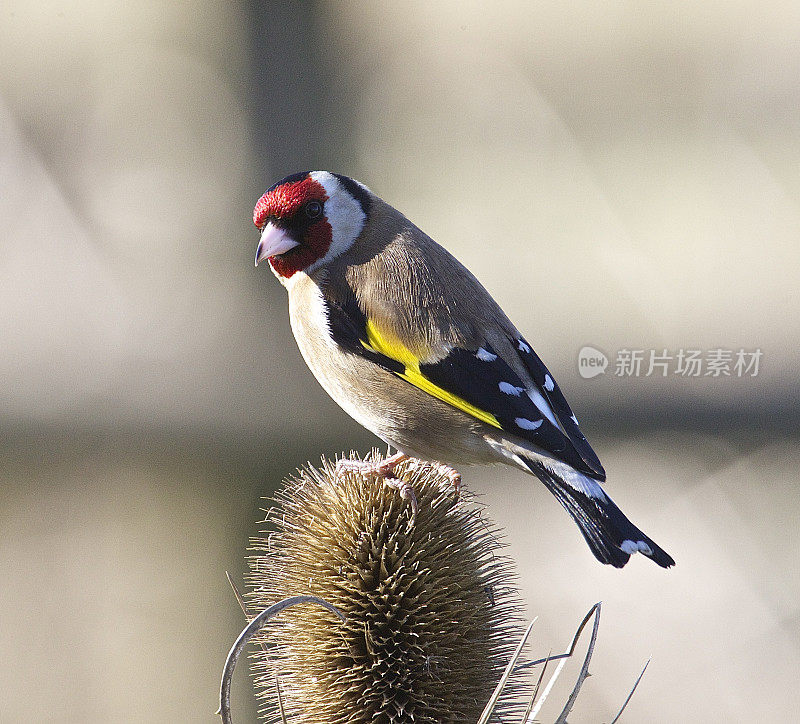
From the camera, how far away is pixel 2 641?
87.4 inches

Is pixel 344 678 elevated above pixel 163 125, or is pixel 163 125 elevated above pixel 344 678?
pixel 163 125

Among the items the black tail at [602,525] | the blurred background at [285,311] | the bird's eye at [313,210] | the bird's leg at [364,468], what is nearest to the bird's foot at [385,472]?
the bird's leg at [364,468]

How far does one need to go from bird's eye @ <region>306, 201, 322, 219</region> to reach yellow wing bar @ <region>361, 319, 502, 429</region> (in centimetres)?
13

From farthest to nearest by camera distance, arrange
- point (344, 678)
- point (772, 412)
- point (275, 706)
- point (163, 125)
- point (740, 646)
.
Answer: point (163, 125)
point (740, 646)
point (772, 412)
point (275, 706)
point (344, 678)

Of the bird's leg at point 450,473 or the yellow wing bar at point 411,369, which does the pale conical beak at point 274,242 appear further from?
the bird's leg at point 450,473

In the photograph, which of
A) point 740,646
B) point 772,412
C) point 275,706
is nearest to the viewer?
point 275,706

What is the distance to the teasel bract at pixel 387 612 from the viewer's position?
0.80 metres

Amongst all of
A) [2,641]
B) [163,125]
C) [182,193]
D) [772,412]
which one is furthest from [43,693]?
[772,412]

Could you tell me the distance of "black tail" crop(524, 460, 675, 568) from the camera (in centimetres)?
74

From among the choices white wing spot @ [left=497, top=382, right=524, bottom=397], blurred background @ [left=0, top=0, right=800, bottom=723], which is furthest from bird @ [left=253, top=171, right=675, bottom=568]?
blurred background @ [left=0, top=0, right=800, bottom=723]

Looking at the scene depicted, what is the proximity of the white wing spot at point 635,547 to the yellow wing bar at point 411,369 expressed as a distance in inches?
6.6

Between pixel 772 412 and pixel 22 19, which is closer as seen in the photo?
pixel 772 412

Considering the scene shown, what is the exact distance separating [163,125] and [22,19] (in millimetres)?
480

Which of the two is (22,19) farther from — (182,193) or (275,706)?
(275,706)
